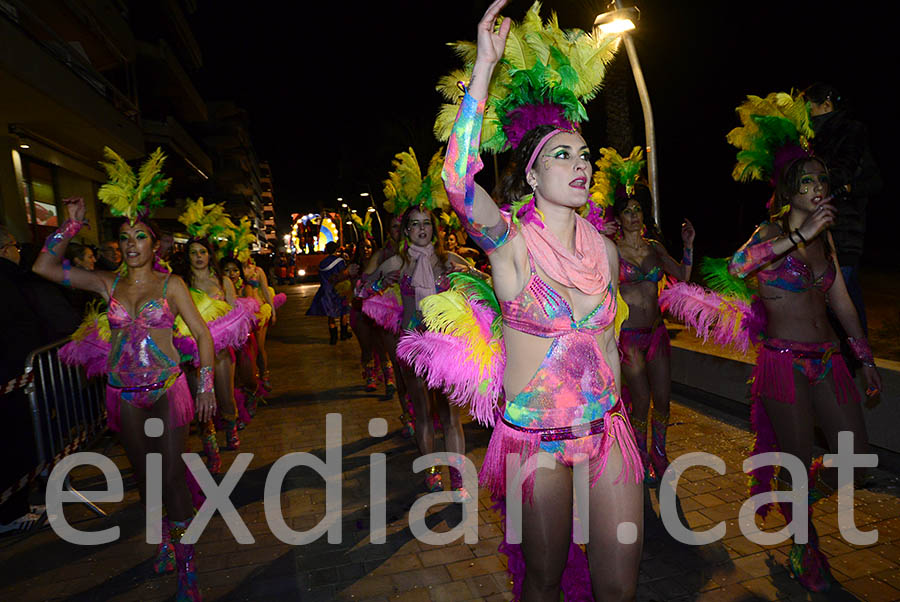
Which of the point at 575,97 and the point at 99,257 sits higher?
the point at 575,97

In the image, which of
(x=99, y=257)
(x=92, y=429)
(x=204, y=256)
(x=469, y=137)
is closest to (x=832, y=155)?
(x=469, y=137)

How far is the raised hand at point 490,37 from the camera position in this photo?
2.09m

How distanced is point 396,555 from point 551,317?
2.42 metres

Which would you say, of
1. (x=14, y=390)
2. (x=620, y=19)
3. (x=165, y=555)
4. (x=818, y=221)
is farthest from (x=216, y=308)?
(x=620, y=19)

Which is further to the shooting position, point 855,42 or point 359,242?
point 855,42

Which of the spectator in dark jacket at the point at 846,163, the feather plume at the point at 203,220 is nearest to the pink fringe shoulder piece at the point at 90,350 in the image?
the feather plume at the point at 203,220

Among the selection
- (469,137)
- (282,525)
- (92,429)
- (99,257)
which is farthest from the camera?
(99,257)

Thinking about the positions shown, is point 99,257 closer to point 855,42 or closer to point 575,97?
point 575,97

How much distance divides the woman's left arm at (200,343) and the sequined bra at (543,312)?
2455mm

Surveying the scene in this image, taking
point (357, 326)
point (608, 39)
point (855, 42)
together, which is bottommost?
point (357, 326)

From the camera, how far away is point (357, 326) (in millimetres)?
9195

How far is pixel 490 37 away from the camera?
6.97 feet

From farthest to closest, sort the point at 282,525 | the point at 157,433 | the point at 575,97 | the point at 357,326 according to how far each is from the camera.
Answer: the point at 357,326 → the point at 282,525 → the point at 157,433 → the point at 575,97

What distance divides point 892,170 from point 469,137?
83.8 feet
